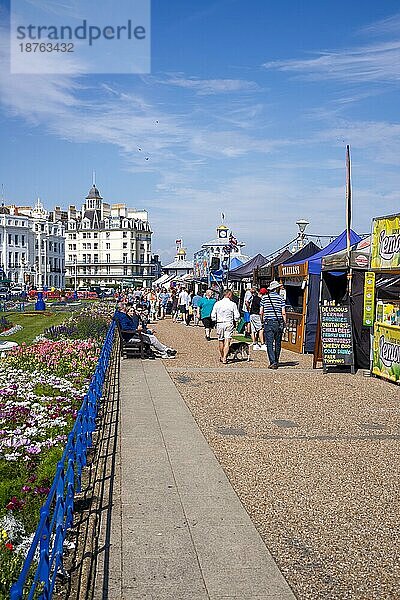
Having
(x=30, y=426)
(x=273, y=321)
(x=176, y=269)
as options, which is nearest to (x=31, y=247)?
(x=176, y=269)

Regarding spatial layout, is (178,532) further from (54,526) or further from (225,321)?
(225,321)

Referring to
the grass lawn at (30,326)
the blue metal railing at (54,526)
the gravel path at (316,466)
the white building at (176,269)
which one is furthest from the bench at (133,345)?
the white building at (176,269)

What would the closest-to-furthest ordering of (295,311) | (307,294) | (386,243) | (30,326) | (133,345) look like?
(386,243) → (133,345) → (307,294) → (295,311) → (30,326)

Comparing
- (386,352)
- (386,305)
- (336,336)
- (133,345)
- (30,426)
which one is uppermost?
(386,305)

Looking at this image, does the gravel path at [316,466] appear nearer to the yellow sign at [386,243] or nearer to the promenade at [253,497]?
the promenade at [253,497]

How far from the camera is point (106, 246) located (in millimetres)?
146875

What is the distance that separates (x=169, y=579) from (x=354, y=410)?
6660 millimetres

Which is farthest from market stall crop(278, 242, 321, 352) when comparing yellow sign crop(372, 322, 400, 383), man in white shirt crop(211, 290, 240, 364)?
yellow sign crop(372, 322, 400, 383)

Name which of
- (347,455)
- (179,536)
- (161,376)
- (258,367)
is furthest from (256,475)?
(258,367)

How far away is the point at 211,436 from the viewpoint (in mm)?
8930

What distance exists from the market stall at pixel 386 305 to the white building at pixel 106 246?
127267 mm

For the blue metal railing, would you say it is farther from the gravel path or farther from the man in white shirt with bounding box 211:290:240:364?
the man in white shirt with bounding box 211:290:240:364

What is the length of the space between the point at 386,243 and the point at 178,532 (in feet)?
31.5

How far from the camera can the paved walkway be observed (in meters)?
4.58
